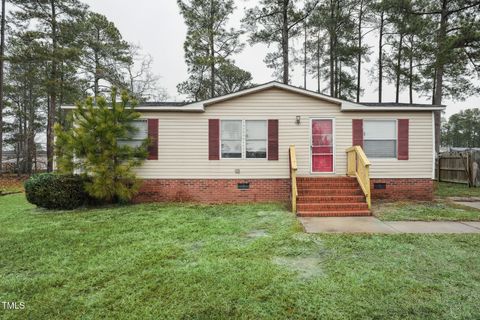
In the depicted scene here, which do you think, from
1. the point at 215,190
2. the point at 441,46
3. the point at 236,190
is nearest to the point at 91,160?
the point at 215,190

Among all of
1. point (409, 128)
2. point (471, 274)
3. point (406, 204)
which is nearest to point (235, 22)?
point (409, 128)

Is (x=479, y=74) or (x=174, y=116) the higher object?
(x=479, y=74)

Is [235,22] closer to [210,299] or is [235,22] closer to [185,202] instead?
[185,202]

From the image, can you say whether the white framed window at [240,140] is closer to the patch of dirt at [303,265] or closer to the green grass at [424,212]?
the green grass at [424,212]

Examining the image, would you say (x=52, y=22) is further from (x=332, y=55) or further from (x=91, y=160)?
(x=332, y=55)

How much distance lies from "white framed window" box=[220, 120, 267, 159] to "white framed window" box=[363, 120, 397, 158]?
3277 millimetres

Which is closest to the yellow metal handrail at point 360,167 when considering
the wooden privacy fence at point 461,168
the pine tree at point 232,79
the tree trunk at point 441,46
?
the wooden privacy fence at point 461,168

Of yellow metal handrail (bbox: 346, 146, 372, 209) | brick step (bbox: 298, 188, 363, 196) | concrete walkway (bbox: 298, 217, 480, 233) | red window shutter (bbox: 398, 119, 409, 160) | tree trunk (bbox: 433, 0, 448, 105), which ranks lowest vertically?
concrete walkway (bbox: 298, 217, 480, 233)

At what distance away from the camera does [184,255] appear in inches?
148

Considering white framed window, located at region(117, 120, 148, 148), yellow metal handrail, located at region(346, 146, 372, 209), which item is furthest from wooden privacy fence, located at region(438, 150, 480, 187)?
white framed window, located at region(117, 120, 148, 148)

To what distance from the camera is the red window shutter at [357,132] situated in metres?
8.18

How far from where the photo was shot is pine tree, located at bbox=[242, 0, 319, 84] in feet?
48.2

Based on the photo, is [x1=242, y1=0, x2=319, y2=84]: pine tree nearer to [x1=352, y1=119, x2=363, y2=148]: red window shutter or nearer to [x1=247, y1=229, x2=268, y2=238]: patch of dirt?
[x1=352, y1=119, x2=363, y2=148]: red window shutter

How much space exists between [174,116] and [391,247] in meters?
6.65
